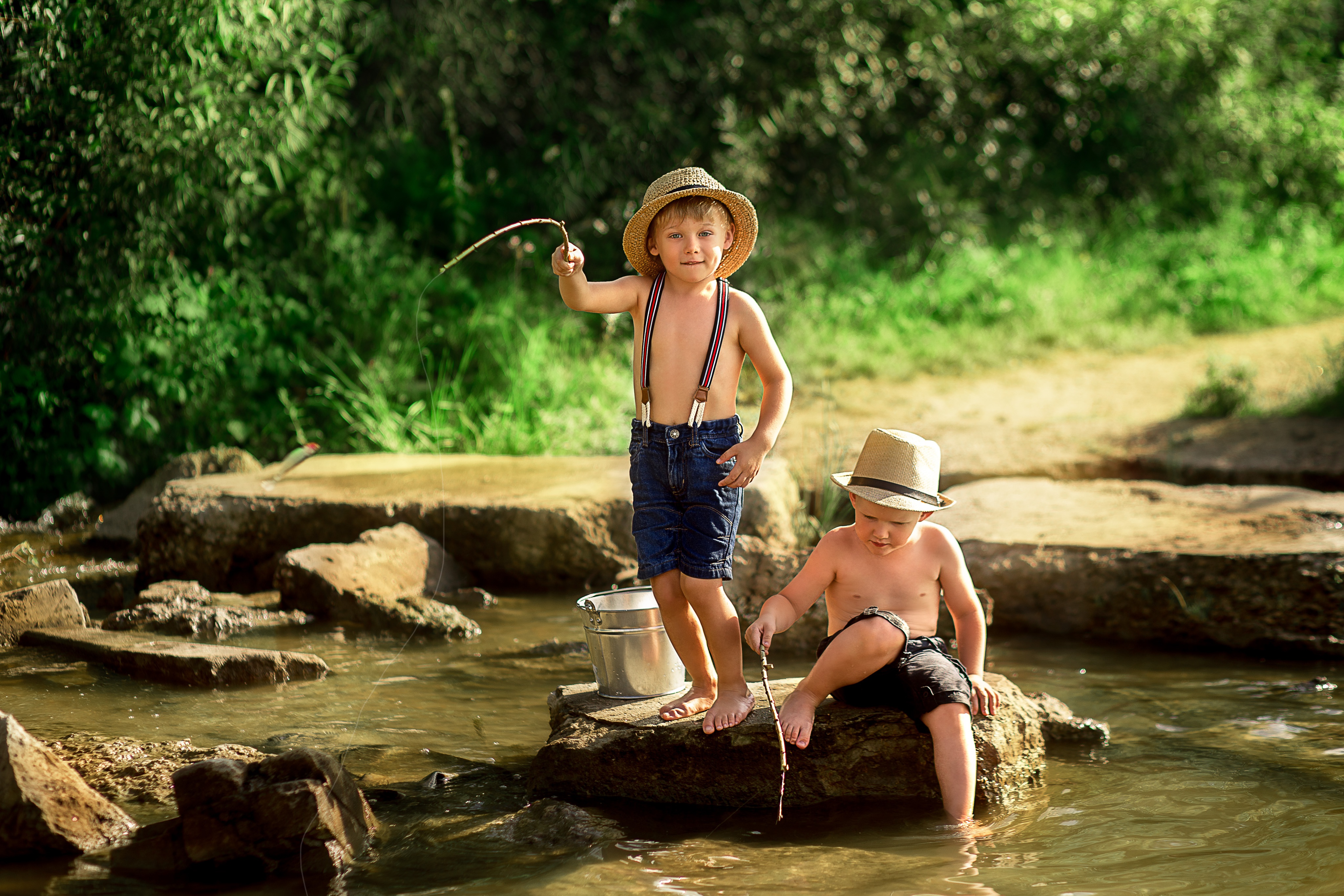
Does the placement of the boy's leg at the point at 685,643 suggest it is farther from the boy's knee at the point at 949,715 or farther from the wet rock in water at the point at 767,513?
the wet rock in water at the point at 767,513

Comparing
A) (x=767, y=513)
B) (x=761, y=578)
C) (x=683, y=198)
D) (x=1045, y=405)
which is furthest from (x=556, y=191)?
(x=683, y=198)

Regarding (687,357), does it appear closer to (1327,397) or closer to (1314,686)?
(1314,686)

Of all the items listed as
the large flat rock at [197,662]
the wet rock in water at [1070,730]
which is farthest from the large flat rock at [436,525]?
the wet rock in water at [1070,730]

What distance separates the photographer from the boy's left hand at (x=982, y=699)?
3.16 meters

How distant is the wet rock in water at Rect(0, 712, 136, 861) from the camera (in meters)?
2.76

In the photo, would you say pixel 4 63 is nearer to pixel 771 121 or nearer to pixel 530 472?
pixel 530 472

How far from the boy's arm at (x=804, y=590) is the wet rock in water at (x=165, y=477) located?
417 centimetres

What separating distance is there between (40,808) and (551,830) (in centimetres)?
121

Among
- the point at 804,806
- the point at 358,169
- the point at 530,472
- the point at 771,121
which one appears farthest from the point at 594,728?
the point at 771,121

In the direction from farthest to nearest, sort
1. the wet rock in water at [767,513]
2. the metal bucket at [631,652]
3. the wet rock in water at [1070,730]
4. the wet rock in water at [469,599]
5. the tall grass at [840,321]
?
the tall grass at [840,321] → the wet rock in water at [767,513] → the wet rock in water at [469,599] → the wet rock in water at [1070,730] → the metal bucket at [631,652]

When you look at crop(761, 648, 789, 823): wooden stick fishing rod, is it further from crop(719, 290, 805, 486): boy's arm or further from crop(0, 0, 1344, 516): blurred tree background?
crop(0, 0, 1344, 516): blurred tree background

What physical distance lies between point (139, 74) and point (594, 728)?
523 centimetres

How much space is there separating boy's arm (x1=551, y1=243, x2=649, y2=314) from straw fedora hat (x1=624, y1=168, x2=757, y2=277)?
6 cm

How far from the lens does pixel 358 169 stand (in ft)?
28.9
